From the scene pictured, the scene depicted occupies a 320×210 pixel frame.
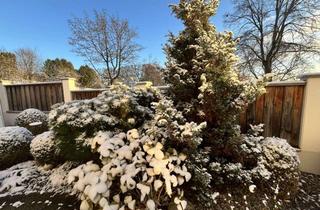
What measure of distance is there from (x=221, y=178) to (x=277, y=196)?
843 mm

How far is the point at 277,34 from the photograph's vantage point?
10414 millimetres

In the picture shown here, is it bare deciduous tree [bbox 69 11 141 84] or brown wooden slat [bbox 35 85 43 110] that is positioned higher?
bare deciduous tree [bbox 69 11 141 84]

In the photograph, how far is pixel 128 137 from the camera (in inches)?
89.4

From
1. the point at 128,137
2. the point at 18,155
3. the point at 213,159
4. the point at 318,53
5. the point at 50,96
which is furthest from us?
the point at 318,53

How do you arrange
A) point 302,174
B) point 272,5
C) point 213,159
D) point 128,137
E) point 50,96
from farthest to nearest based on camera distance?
point 272,5, point 50,96, point 302,174, point 213,159, point 128,137

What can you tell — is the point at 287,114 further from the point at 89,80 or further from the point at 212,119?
the point at 89,80

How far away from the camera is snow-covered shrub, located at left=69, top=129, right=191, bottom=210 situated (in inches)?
72.2

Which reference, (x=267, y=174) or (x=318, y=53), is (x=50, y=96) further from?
(x=318, y=53)

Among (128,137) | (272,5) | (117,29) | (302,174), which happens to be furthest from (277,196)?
(117,29)

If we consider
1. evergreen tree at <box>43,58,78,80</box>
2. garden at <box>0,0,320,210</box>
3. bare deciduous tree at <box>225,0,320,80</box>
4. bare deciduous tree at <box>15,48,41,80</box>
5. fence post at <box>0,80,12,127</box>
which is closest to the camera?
garden at <box>0,0,320,210</box>

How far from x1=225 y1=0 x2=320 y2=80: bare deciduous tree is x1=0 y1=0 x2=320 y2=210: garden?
8.30 m

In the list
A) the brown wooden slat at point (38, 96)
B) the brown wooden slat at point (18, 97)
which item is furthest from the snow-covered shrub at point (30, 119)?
the brown wooden slat at point (18, 97)

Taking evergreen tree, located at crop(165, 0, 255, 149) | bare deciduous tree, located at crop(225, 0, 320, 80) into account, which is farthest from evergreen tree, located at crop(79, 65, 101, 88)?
evergreen tree, located at crop(165, 0, 255, 149)

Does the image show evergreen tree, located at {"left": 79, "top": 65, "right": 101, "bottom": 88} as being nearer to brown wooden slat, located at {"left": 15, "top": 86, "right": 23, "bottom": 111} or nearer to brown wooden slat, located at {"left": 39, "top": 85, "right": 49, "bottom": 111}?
brown wooden slat, located at {"left": 15, "top": 86, "right": 23, "bottom": 111}
